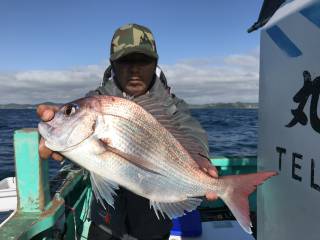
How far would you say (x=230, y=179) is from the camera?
Answer: 8.82 feet

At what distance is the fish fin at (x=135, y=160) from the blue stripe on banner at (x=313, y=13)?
1.30 meters

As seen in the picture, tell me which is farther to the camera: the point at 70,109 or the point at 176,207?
the point at 176,207

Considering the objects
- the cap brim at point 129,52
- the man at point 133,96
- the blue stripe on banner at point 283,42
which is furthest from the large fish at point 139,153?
the blue stripe on banner at point 283,42

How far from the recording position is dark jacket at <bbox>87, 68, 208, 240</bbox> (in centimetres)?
322

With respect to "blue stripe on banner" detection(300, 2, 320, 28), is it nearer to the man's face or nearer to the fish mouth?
the man's face

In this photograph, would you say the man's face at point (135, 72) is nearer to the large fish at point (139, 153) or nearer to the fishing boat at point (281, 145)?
the large fish at point (139, 153)

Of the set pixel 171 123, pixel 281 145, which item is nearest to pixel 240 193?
pixel 281 145

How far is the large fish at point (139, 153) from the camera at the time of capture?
230 cm

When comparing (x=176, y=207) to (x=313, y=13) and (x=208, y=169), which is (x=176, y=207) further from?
(x=313, y=13)

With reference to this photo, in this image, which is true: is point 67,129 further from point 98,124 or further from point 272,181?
point 272,181

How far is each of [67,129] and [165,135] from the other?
0.67 m

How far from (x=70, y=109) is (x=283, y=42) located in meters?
1.48

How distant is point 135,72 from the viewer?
333cm

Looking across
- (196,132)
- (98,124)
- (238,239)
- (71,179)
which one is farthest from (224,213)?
(98,124)
